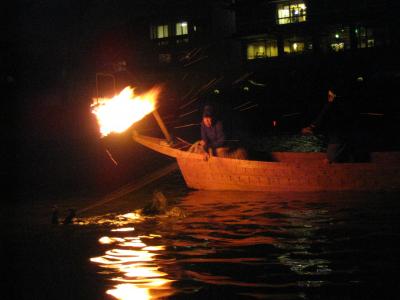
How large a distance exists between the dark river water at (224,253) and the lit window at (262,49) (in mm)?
32705

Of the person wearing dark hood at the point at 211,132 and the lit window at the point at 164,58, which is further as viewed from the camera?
the lit window at the point at 164,58

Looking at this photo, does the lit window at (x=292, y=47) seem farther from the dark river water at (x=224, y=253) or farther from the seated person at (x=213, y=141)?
the dark river water at (x=224, y=253)

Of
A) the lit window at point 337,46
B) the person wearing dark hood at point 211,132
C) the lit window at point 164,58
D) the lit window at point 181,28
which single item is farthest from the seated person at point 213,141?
the lit window at point 164,58

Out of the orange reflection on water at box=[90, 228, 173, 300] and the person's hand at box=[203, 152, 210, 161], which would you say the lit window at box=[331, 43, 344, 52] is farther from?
the orange reflection on water at box=[90, 228, 173, 300]

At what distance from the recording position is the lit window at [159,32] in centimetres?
4778

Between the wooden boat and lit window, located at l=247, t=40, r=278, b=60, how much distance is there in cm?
3026

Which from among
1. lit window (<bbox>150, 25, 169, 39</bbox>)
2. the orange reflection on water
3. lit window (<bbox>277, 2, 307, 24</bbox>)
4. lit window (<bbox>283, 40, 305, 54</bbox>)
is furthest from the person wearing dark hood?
lit window (<bbox>150, 25, 169, 39</bbox>)

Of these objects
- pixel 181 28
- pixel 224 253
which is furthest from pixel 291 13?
pixel 224 253

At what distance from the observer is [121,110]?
42.6 ft

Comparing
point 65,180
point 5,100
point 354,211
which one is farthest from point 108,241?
point 5,100

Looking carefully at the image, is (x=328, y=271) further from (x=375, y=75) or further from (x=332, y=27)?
(x=332, y=27)

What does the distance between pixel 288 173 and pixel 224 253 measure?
5.55m

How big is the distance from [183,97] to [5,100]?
54.8ft

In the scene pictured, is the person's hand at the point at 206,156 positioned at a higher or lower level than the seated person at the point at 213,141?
lower
